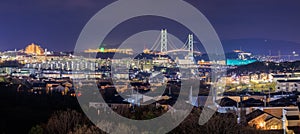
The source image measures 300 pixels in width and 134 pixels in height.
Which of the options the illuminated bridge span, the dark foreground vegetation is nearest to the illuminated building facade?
the illuminated bridge span

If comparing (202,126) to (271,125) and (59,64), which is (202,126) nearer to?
(271,125)

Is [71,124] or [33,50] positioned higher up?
[33,50]

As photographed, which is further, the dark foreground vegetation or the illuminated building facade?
the illuminated building facade

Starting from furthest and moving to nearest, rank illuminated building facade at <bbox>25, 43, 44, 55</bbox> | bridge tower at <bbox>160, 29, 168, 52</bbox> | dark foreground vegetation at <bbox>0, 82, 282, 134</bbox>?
illuminated building facade at <bbox>25, 43, 44, 55</bbox> → bridge tower at <bbox>160, 29, 168, 52</bbox> → dark foreground vegetation at <bbox>0, 82, 282, 134</bbox>

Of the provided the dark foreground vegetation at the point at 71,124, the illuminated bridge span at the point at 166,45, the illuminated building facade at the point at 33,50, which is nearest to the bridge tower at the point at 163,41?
the illuminated bridge span at the point at 166,45

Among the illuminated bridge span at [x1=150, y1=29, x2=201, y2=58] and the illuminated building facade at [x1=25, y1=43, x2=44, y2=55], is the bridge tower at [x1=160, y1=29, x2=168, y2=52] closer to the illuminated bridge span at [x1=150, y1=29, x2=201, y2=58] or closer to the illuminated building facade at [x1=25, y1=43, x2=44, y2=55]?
the illuminated bridge span at [x1=150, y1=29, x2=201, y2=58]

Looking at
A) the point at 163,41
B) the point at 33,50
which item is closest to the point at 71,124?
the point at 163,41

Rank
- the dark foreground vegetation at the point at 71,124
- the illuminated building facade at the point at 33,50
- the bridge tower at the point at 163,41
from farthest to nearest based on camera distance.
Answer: the illuminated building facade at the point at 33,50, the bridge tower at the point at 163,41, the dark foreground vegetation at the point at 71,124

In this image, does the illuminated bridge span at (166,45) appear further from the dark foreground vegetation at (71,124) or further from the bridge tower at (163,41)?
the dark foreground vegetation at (71,124)

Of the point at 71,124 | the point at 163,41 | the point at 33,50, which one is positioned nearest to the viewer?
the point at 71,124

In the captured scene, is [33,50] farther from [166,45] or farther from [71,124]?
[71,124]

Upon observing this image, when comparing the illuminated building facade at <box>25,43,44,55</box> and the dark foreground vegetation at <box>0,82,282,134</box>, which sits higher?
the illuminated building facade at <box>25,43,44,55</box>
